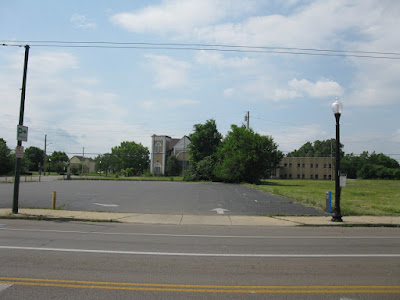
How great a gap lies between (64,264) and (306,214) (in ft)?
40.2

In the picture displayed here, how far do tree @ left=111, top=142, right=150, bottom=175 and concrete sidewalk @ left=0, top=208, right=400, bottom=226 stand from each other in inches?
4079

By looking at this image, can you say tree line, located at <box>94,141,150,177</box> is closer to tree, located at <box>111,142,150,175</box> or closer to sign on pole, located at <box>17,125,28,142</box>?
tree, located at <box>111,142,150,175</box>

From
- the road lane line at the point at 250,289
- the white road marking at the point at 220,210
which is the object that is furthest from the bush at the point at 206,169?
the road lane line at the point at 250,289

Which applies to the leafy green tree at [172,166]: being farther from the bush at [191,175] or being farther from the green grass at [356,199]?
the green grass at [356,199]

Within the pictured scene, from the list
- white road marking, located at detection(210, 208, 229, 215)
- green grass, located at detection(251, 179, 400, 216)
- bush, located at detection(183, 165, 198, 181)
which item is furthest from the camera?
bush, located at detection(183, 165, 198, 181)

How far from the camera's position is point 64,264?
6.72m

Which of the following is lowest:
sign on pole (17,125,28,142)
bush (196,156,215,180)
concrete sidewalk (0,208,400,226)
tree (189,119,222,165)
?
concrete sidewalk (0,208,400,226)

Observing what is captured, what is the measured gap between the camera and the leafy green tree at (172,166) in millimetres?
86562

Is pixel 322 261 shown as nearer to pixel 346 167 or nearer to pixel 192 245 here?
pixel 192 245

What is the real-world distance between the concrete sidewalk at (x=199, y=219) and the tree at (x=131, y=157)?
104m

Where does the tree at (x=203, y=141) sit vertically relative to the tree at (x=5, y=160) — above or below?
above

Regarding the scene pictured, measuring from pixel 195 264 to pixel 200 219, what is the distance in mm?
7430

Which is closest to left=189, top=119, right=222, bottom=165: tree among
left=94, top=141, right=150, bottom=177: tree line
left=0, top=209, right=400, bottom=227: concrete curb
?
left=94, top=141, right=150, bottom=177: tree line

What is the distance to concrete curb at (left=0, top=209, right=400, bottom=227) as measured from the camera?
528 inches
